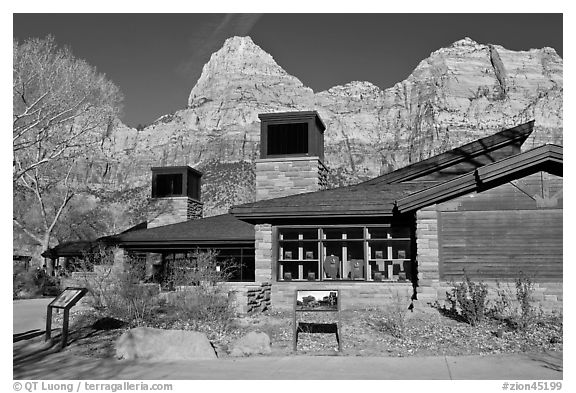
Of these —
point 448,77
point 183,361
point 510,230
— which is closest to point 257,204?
point 510,230

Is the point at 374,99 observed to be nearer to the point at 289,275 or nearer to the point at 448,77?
the point at 448,77

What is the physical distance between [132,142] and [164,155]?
15.1 metres

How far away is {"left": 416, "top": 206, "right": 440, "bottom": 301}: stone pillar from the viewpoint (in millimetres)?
13406

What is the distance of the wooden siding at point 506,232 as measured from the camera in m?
13.0

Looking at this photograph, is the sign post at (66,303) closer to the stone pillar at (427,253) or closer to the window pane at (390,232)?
A: the stone pillar at (427,253)

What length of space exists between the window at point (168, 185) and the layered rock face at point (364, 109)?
4022 inches

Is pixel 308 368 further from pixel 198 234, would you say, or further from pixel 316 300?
pixel 198 234

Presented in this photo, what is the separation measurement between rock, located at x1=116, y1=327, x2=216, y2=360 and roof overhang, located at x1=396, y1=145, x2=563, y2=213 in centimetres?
658

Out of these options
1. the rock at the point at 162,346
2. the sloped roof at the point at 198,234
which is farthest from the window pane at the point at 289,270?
the rock at the point at 162,346

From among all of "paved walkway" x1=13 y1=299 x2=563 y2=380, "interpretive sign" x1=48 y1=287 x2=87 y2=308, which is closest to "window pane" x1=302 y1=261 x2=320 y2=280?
"interpretive sign" x1=48 y1=287 x2=87 y2=308

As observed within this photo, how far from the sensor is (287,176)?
20516 millimetres

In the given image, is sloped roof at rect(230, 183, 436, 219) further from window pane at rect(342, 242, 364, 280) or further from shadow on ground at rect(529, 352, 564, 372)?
shadow on ground at rect(529, 352, 564, 372)
